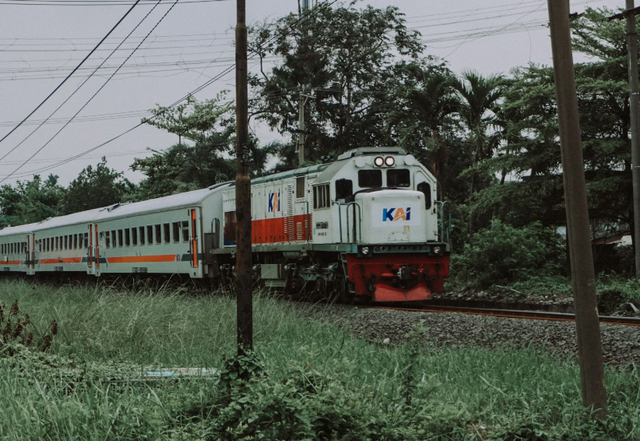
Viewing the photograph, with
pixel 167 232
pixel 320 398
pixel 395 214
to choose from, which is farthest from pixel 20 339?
pixel 167 232

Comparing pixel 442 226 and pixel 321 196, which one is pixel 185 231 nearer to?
pixel 321 196

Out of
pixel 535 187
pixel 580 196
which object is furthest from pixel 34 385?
pixel 535 187

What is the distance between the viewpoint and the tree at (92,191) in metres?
59.2

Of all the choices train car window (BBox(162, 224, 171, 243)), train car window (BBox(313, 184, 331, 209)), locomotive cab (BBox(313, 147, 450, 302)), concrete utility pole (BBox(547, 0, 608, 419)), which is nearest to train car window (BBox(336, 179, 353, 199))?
locomotive cab (BBox(313, 147, 450, 302))

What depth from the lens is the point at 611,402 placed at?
20.3 ft

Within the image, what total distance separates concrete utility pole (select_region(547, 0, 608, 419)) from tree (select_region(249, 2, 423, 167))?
3202cm

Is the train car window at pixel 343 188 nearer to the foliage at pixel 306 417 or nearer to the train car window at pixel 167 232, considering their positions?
the train car window at pixel 167 232

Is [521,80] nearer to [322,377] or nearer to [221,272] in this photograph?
[221,272]

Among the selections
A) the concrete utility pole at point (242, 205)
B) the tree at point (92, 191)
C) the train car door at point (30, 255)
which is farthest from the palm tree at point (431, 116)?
the tree at point (92, 191)

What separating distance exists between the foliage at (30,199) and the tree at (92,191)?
1365 cm

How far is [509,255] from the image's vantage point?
1981 cm

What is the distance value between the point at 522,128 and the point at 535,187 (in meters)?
1.72

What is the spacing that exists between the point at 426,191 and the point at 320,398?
36.4 feet

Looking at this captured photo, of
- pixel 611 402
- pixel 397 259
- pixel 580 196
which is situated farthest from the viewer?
pixel 397 259
